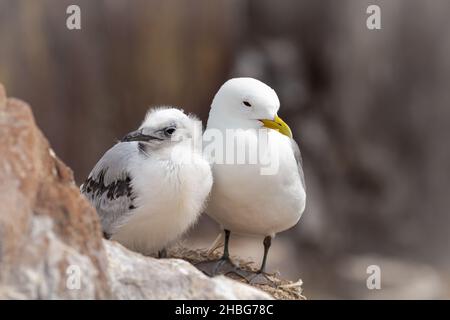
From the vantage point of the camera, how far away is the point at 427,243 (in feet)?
15.2

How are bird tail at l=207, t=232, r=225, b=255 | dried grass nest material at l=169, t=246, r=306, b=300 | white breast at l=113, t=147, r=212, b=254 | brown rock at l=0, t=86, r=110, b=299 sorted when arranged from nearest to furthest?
brown rock at l=0, t=86, r=110, b=299
white breast at l=113, t=147, r=212, b=254
dried grass nest material at l=169, t=246, r=306, b=300
bird tail at l=207, t=232, r=225, b=255

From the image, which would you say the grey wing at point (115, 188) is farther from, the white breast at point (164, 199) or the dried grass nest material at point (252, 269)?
the dried grass nest material at point (252, 269)

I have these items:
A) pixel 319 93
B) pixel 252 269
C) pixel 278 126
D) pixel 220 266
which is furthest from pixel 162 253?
pixel 319 93

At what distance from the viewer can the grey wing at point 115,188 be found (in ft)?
6.58

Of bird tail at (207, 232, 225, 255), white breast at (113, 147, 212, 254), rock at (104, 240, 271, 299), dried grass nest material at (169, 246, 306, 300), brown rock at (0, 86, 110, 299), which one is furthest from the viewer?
bird tail at (207, 232, 225, 255)

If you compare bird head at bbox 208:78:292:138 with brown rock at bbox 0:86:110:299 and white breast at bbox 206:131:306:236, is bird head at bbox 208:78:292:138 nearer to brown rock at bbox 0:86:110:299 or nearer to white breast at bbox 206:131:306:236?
white breast at bbox 206:131:306:236

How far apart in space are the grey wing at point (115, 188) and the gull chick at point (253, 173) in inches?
9.5

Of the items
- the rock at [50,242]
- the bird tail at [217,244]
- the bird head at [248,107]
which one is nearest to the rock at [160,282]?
the rock at [50,242]

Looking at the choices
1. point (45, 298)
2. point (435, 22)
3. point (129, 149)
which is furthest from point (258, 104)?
point (435, 22)

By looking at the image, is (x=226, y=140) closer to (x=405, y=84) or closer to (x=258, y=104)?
(x=258, y=104)

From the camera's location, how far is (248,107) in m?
2.14

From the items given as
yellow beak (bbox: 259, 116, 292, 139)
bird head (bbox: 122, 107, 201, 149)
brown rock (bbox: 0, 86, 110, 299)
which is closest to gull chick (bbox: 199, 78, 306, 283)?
yellow beak (bbox: 259, 116, 292, 139)

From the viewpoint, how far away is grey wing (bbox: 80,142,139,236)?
2006 millimetres

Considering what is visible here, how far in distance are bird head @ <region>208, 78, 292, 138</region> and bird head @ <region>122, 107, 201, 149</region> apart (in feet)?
0.54
